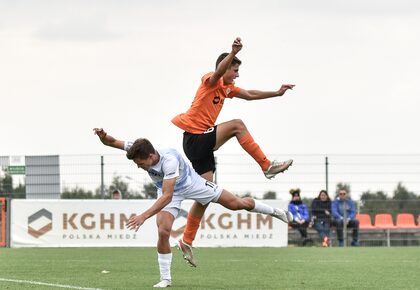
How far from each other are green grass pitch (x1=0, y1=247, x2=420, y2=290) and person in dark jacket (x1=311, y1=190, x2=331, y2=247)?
27.5ft

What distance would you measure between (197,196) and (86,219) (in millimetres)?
13431

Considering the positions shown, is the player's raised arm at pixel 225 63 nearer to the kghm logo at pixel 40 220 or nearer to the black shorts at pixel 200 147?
the black shorts at pixel 200 147

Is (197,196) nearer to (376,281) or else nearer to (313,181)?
(376,281)

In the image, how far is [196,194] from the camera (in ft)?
36.1

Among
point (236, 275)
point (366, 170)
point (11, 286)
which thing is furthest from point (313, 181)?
point (11, 286)

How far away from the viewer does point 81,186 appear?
26.7 metres

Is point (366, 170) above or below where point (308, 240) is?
above

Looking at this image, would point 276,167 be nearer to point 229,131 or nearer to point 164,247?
point 229,131

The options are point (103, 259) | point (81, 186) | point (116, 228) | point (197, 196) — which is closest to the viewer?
point (197, 196)

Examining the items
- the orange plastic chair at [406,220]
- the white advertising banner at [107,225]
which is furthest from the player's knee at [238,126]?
the orange plastic chair at [406,220]

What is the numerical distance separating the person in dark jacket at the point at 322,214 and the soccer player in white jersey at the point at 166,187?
561 inches

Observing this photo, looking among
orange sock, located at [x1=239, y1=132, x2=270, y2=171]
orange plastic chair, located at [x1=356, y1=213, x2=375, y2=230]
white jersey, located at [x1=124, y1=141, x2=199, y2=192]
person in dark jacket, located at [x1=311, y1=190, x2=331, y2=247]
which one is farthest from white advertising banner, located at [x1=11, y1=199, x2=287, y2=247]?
white jersey, located at [x1=124, y1=141, x2=199, y2=192]

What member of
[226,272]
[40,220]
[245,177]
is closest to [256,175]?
[245,177]

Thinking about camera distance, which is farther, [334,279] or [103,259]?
[103,259]
